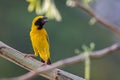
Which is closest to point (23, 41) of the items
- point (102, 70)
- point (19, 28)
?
point (19, 28)

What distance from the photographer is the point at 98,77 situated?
468 inches

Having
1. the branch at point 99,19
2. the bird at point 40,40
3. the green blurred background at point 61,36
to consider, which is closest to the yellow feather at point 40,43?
the bird at point 40,40

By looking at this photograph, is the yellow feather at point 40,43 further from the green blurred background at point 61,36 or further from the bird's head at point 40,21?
the green blurred background at point 61,36

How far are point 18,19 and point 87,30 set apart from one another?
1.66 m

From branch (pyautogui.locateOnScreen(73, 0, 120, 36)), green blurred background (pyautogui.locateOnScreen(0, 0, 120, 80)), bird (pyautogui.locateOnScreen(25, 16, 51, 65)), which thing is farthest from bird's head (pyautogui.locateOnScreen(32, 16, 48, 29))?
green blurred background (pyautogui.locateOnScreen(0, 0, 120, 80))

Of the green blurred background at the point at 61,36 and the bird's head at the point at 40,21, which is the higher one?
the green blurred background at the point at 61,36

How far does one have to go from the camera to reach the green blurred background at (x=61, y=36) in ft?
37.8

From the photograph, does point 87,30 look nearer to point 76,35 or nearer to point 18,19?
point 76,35

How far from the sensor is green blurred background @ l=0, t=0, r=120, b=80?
37.8ft

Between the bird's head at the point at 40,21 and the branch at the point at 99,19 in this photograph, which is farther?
the bird's head at the point at 40,21

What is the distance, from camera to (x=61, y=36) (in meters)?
12.4

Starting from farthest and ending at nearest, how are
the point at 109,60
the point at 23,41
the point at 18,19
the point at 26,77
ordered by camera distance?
the point at 109,60 < the point at 18,19 < the point at 23,41 < the point at 26,77

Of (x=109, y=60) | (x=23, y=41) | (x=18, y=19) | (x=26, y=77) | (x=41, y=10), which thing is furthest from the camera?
(x=109, y=60)

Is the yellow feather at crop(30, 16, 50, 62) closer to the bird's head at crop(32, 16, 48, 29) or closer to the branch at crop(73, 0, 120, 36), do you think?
the bird's head at crop(32, 16, 48, 29)
